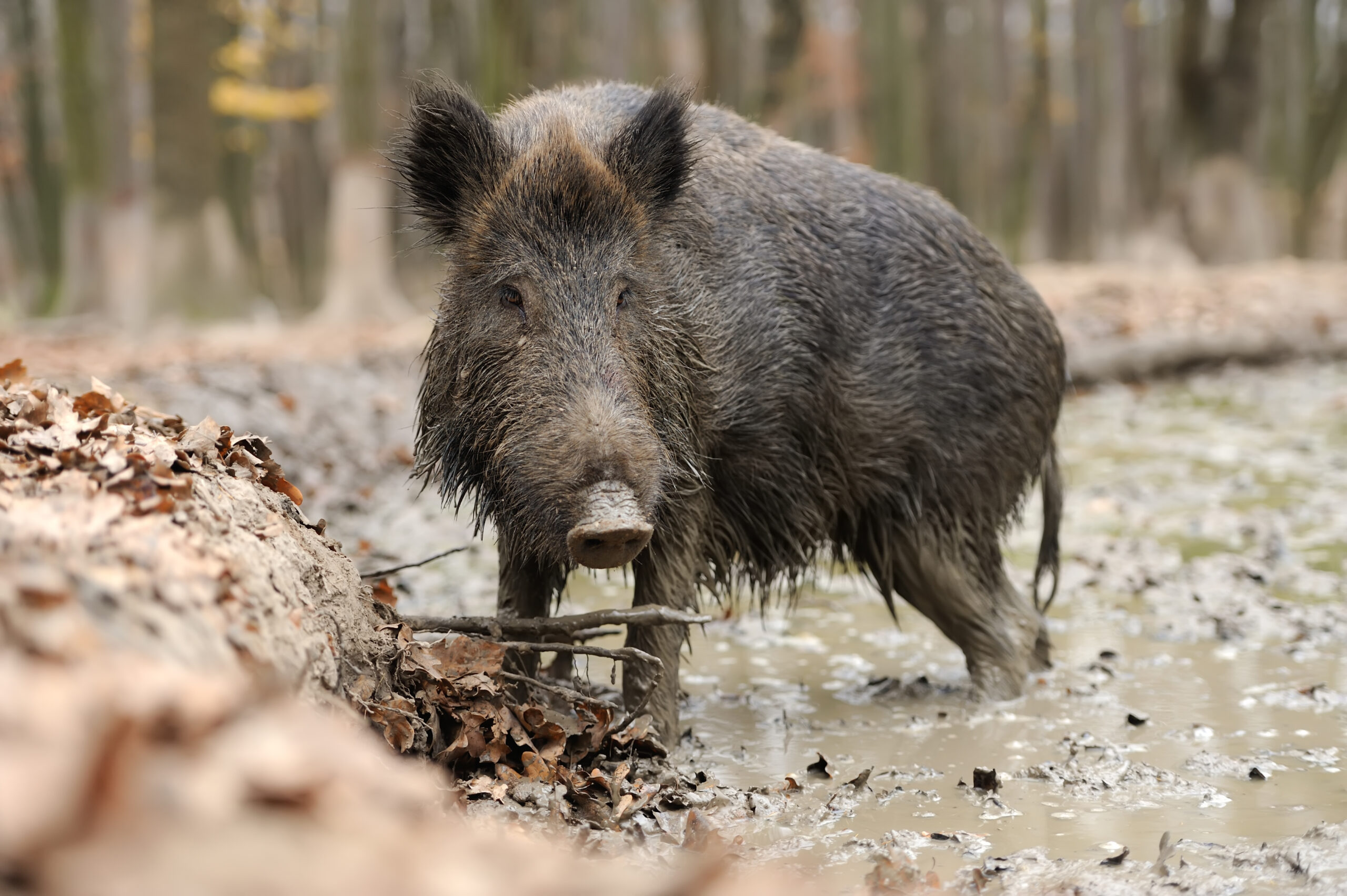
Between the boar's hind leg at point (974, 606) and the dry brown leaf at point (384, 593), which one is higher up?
the dry brown leaf at point (384, 593)

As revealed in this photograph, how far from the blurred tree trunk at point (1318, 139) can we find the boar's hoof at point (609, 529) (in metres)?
27.8

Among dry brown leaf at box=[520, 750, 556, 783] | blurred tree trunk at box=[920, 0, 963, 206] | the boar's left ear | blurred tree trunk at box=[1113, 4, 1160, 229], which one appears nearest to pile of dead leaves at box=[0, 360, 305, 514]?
dry brown leaf at box=[520, 750, 556, 783]

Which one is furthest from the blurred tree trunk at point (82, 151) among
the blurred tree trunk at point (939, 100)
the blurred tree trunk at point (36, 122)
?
the blurred tree trunk at point (939, 100)

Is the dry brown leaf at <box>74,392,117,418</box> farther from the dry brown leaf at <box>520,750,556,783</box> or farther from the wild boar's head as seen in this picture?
the dry brown leaf at <box>520,750,556,783</box>

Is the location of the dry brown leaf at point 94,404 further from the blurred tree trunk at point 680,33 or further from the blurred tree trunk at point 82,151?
the blurred tree trunk at point 680,33

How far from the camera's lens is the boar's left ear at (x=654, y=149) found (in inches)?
173

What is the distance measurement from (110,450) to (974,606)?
347 cm

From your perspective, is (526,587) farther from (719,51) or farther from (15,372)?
(719,51)

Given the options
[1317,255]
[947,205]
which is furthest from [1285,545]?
[1317,255]

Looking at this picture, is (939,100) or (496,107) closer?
(496,107)

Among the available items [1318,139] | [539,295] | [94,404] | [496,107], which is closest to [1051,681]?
[539,295]

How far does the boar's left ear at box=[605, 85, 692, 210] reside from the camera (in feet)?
14.4

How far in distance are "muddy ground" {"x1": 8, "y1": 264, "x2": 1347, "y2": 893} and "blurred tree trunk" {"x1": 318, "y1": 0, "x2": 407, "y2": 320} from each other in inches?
226

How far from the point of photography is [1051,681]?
17.4 feet
